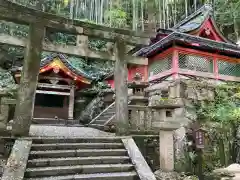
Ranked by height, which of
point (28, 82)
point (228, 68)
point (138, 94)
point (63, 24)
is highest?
point (228, 68)

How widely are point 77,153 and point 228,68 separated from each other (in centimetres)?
1155

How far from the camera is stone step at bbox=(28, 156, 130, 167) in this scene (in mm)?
5194

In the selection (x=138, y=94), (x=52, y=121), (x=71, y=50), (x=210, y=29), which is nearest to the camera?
(x=71, y=50)

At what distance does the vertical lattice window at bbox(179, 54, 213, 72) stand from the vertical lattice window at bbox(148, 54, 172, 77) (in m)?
0.65

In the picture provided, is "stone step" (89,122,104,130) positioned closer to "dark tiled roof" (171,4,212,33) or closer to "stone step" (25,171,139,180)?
"stone step" (25,171,139,180)

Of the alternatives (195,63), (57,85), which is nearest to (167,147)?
(195,63)

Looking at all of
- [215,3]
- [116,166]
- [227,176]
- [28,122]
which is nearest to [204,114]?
[227,176]

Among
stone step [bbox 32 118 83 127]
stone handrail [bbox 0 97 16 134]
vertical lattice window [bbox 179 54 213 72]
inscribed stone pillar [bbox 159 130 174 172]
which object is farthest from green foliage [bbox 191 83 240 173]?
stone step [bbox 32 118 83 127]

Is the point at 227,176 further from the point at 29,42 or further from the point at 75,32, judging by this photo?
the point at 29,42

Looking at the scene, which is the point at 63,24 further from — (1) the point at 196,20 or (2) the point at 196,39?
(1) the point at 196,20

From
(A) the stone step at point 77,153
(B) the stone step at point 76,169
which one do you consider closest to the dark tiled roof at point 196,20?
(A) the stone step at point 77,153

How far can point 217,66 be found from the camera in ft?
43.8

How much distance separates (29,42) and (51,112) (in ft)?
33.3

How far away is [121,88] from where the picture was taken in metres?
7.23
